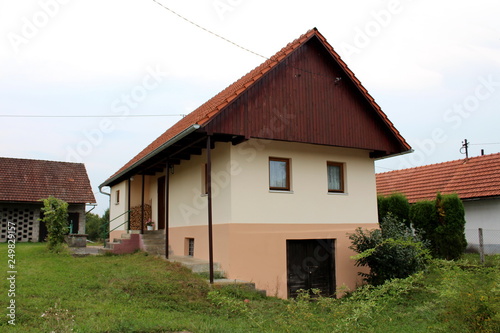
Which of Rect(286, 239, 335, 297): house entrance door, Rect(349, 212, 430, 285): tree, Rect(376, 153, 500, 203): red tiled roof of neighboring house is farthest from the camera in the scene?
Rect(376, 153, 500, 203): red tiled roof of neighboring house

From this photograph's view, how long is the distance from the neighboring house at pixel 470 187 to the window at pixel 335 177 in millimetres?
7157

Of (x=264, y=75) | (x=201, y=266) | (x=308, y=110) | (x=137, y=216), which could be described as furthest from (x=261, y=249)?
(x=137, y=216)

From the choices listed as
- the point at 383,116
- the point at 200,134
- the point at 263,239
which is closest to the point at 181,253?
the point at 263,239

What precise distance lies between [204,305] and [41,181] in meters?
20.0

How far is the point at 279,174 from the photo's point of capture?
472 inches

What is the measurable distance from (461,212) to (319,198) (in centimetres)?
583

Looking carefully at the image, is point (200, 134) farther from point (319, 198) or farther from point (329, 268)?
point (329, 268)

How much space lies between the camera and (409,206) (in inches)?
630

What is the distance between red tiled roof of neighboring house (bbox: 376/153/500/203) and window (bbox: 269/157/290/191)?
31.2ft

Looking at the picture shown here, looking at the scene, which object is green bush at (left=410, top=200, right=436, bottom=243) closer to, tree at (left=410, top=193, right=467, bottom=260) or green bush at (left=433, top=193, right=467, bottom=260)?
tree at (left=410, top=193, right=467, bottom=260)

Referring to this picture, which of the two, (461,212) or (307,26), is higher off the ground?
(307,26)

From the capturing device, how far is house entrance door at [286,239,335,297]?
1174 centimetres

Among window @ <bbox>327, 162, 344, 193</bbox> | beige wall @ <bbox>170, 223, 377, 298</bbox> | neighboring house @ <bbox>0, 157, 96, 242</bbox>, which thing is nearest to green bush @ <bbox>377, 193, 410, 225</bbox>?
window @ <bbox>327, 162, 344, 193</bbox>

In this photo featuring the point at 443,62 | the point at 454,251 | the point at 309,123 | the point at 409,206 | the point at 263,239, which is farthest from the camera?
the point at 409,206
